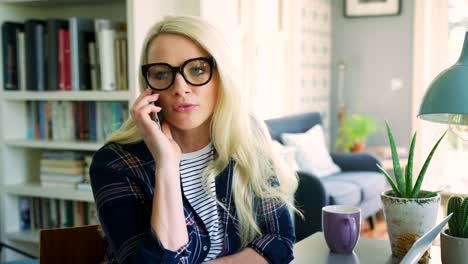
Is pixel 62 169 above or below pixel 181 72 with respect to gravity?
below

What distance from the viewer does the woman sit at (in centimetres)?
124

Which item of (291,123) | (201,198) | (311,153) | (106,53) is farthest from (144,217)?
(291,123)

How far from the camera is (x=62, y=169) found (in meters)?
2.71

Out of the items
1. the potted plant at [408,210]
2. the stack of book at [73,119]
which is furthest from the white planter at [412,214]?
the stack of book at [73,119]

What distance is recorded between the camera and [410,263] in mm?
1102

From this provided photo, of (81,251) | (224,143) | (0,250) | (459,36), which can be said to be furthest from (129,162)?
(459,36)

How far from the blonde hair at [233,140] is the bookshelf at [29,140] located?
117 centimetres

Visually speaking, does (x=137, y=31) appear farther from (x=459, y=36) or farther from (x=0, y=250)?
(x=459, y=36)

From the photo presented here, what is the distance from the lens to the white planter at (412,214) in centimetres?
135

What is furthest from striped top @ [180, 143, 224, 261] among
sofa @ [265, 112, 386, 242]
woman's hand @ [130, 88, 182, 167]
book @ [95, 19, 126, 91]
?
sofa @ [265, 112, 386, 242]

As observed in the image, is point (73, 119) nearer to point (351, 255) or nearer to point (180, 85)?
point (180, 85)

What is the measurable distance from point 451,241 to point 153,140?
2.21 feet

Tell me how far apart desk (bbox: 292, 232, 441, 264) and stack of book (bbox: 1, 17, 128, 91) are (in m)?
1.33

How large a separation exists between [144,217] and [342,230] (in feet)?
1.54
